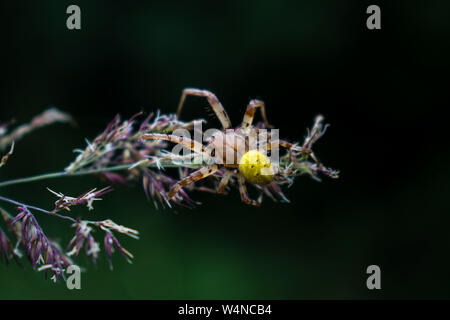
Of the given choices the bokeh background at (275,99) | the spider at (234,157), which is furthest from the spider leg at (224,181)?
the bokeh background at (275,99)

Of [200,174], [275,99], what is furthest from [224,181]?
[275,99]

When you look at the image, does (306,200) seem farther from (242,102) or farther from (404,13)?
(404,13)

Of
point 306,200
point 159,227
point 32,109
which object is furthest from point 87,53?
point 306,200

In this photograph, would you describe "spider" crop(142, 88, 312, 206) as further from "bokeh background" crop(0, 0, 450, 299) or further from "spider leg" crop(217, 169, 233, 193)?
"bokeh background" crop(0, 0, 450, 299)

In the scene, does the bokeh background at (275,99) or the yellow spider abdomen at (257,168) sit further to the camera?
the bokeh background at (275,99)

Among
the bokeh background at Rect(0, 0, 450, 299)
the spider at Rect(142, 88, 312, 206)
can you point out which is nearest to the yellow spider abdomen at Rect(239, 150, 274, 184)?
the spider at Rect(142, 88, 312, 206)

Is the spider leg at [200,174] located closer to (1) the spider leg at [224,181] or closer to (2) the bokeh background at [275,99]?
(1) the spider leg at [224,181]
